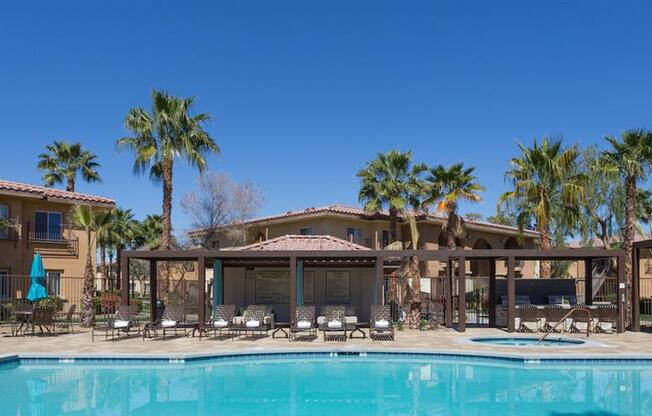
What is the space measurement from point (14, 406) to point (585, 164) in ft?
107

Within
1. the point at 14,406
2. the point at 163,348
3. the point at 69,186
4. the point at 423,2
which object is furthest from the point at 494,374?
the point at 69,186

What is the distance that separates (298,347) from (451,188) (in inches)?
587

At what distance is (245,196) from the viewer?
36.2 meters

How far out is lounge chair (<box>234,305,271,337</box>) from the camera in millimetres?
17719

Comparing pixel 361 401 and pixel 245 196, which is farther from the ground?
pixel 245 196

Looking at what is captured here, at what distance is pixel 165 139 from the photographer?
25906 mm

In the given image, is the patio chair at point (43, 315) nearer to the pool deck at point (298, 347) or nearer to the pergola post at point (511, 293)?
the pool deck at point (298, 347)

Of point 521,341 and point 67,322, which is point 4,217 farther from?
point 521,341

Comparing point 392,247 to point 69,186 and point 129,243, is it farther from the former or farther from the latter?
point 129,243

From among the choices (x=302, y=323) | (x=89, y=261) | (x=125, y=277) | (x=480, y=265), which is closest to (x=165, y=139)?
(x=89, y=261)

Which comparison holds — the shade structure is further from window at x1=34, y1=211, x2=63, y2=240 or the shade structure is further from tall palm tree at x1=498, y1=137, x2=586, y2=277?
tall palm tree at x1=498, y1=137, x2=586, y2=277

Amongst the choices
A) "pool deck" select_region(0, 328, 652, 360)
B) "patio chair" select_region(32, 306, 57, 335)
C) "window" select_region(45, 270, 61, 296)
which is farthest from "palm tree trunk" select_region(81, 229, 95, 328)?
"window" select_region(45, 270, 61, 296)

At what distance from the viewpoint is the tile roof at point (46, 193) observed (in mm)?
25867

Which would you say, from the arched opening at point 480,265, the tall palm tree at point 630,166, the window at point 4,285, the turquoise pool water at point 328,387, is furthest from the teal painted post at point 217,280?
the arched opening at point 480,265
